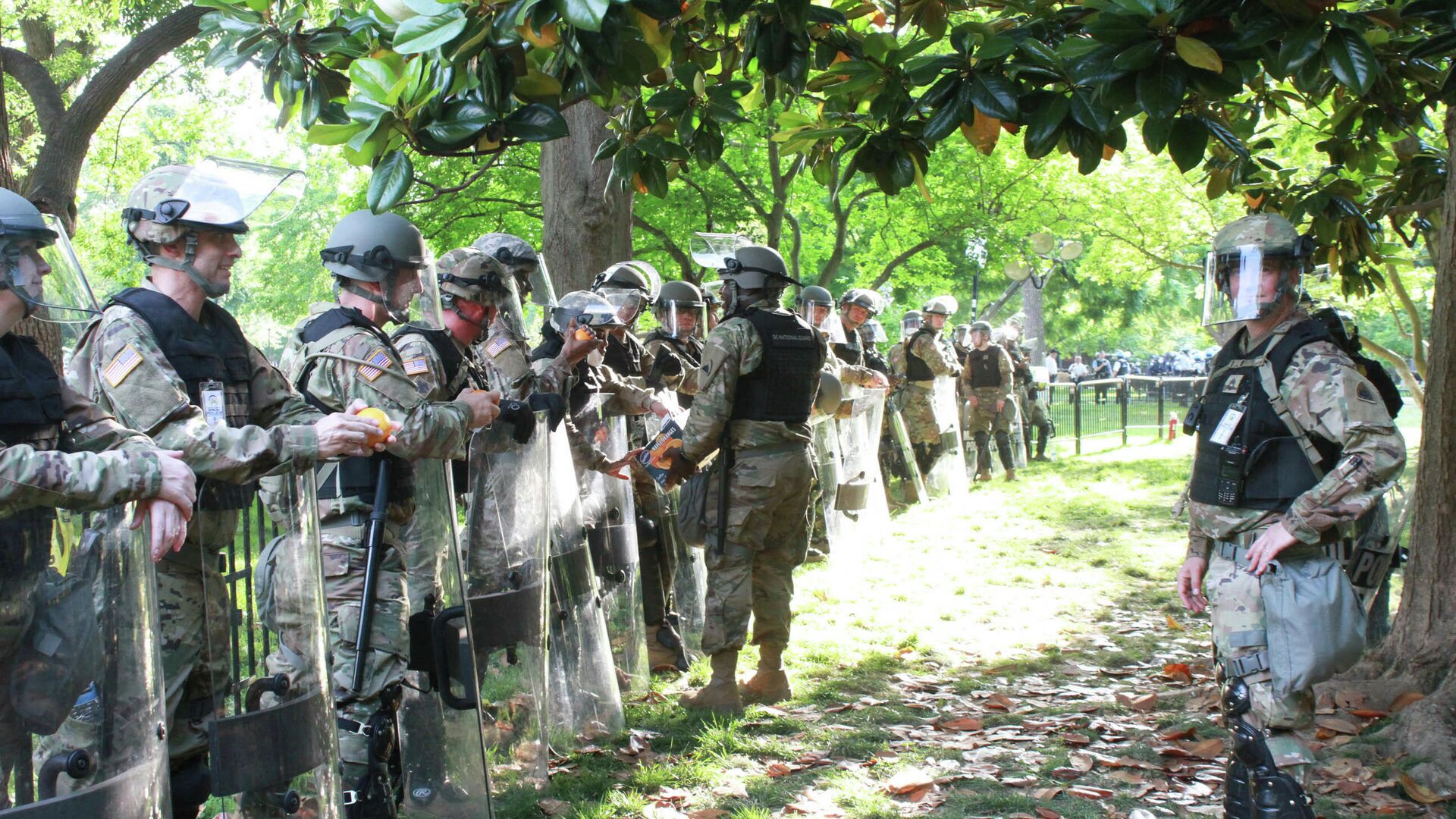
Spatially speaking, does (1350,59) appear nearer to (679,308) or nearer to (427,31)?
(427,31)

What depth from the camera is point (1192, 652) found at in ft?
23.6

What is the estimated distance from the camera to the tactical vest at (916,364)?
1406 centimetres

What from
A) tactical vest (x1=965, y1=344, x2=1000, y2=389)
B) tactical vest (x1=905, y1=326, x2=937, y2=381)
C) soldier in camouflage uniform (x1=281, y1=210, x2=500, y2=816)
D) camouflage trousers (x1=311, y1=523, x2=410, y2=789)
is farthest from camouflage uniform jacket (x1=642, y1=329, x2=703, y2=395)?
tactical vest (x1=965, y1=344, x2=1000, y2=389)

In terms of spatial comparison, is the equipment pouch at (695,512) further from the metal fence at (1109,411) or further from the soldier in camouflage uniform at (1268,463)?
the metal fence at (1109,411)

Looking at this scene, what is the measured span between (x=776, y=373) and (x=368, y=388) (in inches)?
94.9

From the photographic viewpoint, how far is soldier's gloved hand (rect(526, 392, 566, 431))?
4.98 metres

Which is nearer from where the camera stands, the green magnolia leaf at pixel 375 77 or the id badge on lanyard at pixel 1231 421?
the green magnolia leaf at pixel 375 77

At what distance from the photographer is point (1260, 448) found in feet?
13.6

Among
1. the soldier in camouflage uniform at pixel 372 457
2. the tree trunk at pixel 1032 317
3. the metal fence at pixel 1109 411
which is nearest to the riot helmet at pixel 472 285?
the soldier in camouflage uniform at pixel 372 457

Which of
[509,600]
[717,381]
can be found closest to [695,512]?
[717,381]

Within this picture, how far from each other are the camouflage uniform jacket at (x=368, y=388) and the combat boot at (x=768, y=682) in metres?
2.56

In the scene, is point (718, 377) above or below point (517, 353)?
below

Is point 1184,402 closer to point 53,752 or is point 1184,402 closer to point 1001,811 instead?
point 1001,811

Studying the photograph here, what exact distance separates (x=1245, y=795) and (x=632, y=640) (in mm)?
3170
